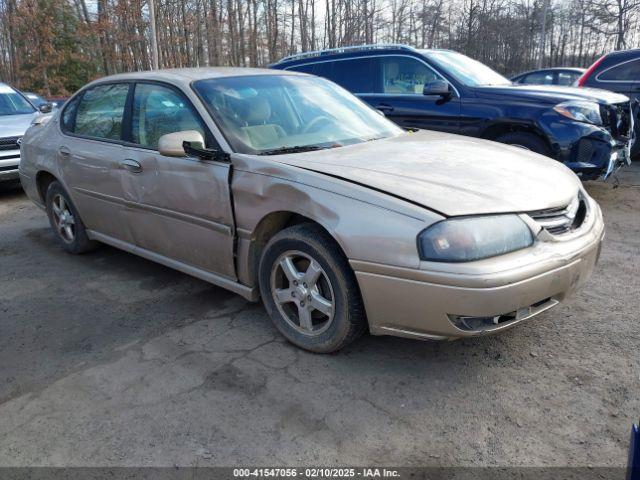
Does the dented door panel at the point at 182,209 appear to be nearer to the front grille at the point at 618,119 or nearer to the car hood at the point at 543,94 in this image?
the car hood at the point at 543,94

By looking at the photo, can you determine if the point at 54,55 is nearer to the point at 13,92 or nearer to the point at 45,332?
the point at 13,92

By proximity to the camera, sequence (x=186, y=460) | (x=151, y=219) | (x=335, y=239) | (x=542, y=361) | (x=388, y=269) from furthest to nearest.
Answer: (x=151, y=219) → (x=542, y=361) → (x=335, y=239) → (x=388, y=269) → (x=186, y=460)

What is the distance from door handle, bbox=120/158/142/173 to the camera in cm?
371

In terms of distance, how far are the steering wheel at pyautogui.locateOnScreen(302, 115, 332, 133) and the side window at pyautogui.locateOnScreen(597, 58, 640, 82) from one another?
6952mm

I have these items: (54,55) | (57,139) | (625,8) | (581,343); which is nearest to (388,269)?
(581,343)

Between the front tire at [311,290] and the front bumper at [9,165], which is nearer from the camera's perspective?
the front tire at [311,290]

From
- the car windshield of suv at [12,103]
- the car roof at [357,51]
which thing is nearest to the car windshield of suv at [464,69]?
the car roof at [357,51]

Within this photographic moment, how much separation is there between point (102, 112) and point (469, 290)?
3.39 metres

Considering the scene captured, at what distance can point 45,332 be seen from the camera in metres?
3.42

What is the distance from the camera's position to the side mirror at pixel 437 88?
6230 millimetres

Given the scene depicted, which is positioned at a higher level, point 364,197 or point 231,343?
point 364,197

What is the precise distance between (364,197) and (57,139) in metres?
3.43

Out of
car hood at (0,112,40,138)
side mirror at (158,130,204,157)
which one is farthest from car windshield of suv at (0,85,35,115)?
side mirror at (158,130,204,157)

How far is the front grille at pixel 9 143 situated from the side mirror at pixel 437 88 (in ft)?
19.2
